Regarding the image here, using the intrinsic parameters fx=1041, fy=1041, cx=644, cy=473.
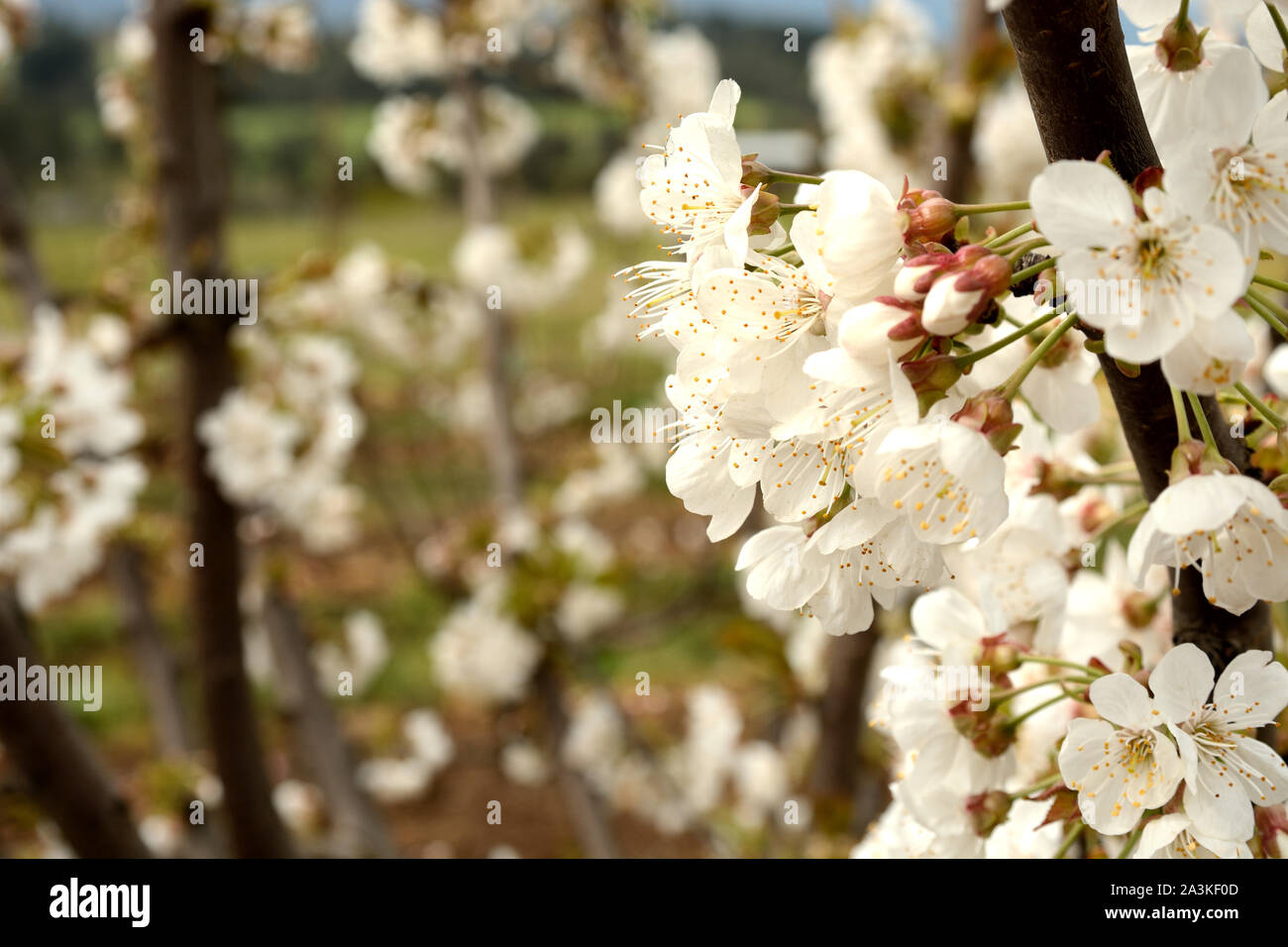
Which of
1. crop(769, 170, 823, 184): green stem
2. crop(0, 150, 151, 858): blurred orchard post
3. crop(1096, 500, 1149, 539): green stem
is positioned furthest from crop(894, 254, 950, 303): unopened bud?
crop(0, 150, 151, 858): blurred orchard post

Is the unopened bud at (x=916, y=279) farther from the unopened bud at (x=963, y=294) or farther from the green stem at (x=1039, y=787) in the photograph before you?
the green stem at (x=1039, y=787)

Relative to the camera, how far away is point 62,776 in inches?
49.7

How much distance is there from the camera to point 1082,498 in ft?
3.05

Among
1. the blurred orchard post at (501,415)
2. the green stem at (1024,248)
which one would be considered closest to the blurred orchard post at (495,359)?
the blurred orchard post at (501,415)

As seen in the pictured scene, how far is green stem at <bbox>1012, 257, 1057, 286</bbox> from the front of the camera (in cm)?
57

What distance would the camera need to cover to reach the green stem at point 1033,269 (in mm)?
571

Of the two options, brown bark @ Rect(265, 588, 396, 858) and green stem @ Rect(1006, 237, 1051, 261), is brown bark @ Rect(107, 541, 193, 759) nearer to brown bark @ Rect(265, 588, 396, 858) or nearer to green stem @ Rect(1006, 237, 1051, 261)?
brown bark @ Rect(265, 588, 396, 858)

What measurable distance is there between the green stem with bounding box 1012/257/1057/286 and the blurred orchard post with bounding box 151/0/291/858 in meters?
1.51

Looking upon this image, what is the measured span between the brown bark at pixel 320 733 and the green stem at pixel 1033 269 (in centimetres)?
224

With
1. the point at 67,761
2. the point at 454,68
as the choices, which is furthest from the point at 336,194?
the point at 67,761

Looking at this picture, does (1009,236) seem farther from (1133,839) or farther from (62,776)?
(62,776)

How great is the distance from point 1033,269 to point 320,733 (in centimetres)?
248

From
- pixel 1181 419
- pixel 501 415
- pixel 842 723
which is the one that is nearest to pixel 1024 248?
pixel 1181 419
